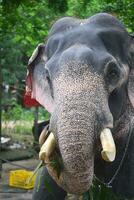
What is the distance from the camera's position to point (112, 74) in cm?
359

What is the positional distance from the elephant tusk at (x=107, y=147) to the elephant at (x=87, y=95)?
2 cm

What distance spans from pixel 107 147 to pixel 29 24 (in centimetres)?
707

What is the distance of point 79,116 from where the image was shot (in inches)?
125

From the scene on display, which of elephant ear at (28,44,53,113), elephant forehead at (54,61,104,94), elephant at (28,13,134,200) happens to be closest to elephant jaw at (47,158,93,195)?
elephant at (28,13,134,200)

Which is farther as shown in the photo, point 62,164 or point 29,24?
point 29,24

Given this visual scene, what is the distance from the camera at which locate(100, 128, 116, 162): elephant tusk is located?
10.2 ft

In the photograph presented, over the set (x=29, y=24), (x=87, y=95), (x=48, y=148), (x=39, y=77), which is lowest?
(x=29, y=24)

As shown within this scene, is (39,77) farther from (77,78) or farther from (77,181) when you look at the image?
(77,181)

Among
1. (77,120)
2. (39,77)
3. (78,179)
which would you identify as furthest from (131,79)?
(78,179)

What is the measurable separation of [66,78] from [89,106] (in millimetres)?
258

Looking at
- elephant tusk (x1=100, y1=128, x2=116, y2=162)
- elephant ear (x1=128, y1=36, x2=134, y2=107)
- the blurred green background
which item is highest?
elephant ear (x1=128, y1=36, x2=134, y2=107)

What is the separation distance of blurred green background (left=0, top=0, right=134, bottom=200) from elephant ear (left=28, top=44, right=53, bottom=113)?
1.44 feet

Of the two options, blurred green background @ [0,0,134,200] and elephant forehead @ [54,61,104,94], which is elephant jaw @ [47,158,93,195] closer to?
elephant forehead @ [54,61,104,94]

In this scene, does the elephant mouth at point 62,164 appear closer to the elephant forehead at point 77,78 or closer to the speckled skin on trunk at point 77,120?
the speckled skin on trunk at point 77,120
